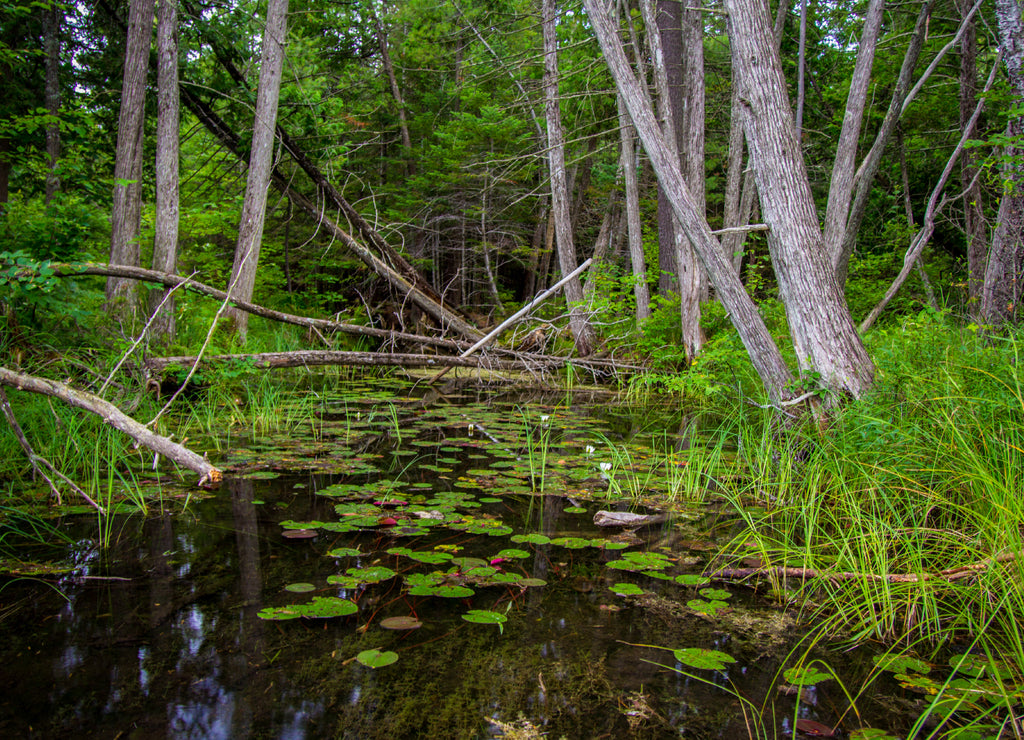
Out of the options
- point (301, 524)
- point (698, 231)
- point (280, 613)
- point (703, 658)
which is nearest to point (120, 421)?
point (301, 524)

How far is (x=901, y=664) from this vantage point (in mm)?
2004

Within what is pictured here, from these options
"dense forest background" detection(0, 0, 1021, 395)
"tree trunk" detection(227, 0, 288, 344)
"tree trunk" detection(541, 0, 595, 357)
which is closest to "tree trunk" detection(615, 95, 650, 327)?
"dense forest background" detection(0, 0, 1021, 395)

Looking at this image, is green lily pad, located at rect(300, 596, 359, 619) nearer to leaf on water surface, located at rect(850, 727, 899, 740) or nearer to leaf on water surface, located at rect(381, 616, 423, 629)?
leaf on water surface, located at rect(381, 616, 423, 629)

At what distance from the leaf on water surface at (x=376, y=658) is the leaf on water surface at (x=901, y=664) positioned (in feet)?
5.38

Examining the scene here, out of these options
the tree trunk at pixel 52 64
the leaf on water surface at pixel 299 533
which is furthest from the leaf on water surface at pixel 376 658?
the tree trunk at pixel 52 64

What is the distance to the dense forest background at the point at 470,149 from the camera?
21.9 ft

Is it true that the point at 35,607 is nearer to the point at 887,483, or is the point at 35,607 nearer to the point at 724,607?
the point at 724,607

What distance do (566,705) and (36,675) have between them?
1638mm

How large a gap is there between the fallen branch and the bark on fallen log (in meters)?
2.32

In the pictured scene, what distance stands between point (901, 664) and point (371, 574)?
6.59ft

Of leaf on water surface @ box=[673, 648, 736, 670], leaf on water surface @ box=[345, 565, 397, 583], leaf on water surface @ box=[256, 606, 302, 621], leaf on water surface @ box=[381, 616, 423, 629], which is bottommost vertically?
leaf on water surface @ box=[673, 648, 736, 670]

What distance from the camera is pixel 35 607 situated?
2227mm

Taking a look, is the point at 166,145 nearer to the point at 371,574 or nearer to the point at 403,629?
the point at 371,574

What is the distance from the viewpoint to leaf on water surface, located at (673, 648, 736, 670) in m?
1.97
